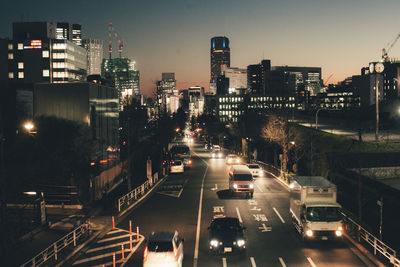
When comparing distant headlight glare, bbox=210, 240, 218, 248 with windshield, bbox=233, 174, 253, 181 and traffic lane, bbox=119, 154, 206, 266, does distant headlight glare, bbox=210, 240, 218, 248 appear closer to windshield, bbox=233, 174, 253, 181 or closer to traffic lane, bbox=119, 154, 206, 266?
traffic lane, bbox=119, 154, 206, 266

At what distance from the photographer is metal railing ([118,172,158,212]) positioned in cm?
3122

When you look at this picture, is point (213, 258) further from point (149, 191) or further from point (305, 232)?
point (149, 191)

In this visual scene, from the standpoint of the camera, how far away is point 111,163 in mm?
49344

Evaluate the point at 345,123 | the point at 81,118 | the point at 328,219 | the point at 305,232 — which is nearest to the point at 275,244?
the point at 305,232

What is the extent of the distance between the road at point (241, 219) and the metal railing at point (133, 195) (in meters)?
1.12

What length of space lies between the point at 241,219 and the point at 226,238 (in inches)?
321

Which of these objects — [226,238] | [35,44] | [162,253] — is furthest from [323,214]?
[35,44]

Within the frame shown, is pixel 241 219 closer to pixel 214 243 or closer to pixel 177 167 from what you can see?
pixel 214 243

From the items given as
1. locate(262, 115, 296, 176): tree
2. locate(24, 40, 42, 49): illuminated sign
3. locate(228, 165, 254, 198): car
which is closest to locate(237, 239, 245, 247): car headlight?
locate(228, 165, 254, 198): car

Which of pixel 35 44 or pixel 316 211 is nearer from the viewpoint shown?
pixel 316 211

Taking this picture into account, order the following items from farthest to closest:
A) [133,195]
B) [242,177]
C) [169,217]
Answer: [133,195], [242,177], [169,217]

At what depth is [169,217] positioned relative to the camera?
28.5 metres

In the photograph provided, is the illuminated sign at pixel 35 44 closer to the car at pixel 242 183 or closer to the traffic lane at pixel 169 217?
the traffic lane at pixel 169 217

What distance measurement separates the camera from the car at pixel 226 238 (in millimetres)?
19500
